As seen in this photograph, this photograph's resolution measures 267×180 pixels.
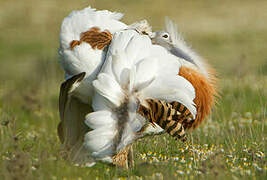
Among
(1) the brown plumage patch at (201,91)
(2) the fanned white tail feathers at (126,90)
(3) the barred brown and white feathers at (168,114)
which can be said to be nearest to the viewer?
(2) the fanned white tail feathers at (126,90)

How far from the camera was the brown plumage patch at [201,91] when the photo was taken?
4.55 meters

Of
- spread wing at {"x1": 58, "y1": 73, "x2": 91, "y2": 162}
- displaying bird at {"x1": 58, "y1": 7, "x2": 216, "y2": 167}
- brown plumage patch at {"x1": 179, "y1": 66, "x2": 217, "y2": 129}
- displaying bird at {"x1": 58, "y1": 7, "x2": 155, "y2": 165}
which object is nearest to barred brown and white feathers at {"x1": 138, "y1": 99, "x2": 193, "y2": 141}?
displaying bird at {"x1": 58, "y1": 7, "x2": 216, "y2": 167}

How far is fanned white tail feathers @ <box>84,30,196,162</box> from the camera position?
385 centimetres

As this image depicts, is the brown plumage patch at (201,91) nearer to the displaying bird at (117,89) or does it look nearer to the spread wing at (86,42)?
the displaying bird at (117,89)

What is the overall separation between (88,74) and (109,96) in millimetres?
387

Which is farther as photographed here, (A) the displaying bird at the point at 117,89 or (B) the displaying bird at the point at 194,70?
(B) the displaying bird at the point at 194,70

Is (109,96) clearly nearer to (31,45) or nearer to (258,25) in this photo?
(31,45)

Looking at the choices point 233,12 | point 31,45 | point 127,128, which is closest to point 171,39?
point 127,128

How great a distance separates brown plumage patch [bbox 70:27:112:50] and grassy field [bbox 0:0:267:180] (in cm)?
98

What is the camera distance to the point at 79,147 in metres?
4.43

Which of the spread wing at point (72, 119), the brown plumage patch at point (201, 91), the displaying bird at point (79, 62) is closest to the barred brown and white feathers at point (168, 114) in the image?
the brown plumage patch at point (201, 91)

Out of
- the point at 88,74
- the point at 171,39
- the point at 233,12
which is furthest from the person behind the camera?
the point at 233,12

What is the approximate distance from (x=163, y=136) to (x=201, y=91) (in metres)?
1.13

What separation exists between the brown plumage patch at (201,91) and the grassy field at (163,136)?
12.6 inches
